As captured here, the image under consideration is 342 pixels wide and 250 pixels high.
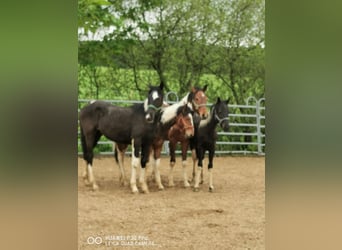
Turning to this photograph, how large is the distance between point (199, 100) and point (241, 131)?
21cm

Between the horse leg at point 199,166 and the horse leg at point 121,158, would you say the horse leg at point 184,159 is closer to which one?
the horse leg at point 199,166

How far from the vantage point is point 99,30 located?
1806mm

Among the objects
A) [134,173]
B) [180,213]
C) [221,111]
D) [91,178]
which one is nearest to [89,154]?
[91,178]

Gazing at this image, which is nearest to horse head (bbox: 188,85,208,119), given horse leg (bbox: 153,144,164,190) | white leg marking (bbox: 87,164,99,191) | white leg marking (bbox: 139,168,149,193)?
horse leg (bbox: 153,144,164,190)

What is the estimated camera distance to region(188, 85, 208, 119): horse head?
1.80 metres

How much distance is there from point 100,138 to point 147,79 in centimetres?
31

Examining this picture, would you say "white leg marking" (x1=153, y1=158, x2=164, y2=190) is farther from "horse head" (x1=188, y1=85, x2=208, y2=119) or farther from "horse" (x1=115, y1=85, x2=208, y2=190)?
"horse head" (x1=188, y1=85, x2=208, y2=119)

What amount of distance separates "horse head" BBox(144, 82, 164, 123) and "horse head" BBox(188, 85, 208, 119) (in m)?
0.12

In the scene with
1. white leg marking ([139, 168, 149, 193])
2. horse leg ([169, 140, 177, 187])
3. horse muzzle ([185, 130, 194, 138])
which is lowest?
white leg marking ([139, 168, 149, 193])

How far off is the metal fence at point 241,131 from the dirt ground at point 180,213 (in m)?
0.04

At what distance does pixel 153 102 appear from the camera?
6.02 feet

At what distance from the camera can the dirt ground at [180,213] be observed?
177cm

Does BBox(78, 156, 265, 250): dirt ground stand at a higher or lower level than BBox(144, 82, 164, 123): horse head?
lower
